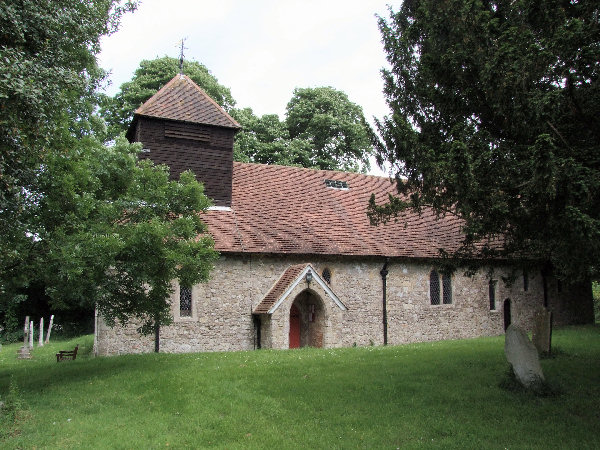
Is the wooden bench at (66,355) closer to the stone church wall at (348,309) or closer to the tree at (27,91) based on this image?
the stone church wall at (348,309)

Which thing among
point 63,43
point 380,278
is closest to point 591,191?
point 63,43

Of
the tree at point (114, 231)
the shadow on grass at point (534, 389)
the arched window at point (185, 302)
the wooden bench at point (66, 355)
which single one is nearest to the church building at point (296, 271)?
the arched window at point (185, 302)

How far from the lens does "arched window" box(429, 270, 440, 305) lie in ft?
69.3

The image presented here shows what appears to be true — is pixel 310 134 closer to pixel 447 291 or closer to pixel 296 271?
pixel 447 291

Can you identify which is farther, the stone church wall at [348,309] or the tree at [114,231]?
the stone church wall at [348,309]

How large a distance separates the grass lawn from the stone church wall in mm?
2935

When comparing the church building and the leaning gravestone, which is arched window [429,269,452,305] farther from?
the leaning gravestone

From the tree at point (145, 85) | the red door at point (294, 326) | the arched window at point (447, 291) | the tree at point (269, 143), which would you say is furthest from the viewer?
the tree at point (269, 143)

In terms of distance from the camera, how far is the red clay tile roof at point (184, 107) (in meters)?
18.9

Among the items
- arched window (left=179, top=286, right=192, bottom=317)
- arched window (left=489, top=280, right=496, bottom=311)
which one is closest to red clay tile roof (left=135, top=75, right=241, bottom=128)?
arched window (left=179, top=286, right=192, bottom=317)

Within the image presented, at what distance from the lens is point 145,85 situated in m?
29.2

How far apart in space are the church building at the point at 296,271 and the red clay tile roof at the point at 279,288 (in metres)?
0.06

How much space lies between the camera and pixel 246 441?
27.2 ft

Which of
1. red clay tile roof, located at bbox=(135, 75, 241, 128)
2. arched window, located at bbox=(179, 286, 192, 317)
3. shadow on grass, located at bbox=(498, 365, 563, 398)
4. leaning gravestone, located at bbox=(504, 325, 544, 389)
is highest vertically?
red clay tile roof, located at bbox=(135, 75, 241, 128)
